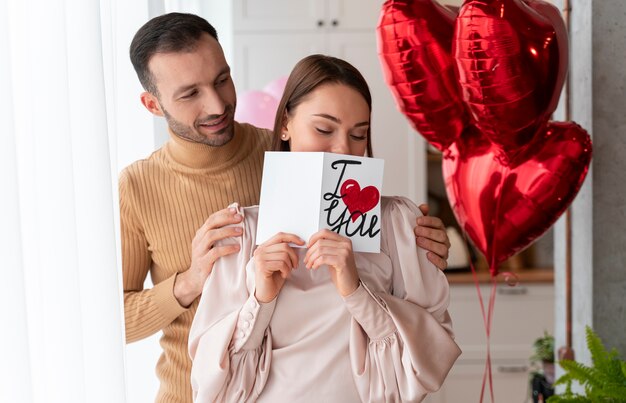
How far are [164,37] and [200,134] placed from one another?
0.60ft

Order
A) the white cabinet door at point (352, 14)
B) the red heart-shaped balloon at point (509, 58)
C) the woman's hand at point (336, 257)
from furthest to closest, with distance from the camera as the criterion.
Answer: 1. the white cabinet door at point (352, 14)
2. the red heart-shaped balloon at point (509, 58)
3. the woman's hand at point (336, 257)

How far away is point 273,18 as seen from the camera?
12.2 ft

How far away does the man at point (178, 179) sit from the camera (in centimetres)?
135

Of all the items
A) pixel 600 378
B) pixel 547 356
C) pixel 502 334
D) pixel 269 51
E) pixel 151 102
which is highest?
pixel 269 51

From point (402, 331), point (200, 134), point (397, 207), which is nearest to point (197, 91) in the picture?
point (200, 134)

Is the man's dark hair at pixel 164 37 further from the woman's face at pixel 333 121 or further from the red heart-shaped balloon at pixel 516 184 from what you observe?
the red heart-shaped balloon at pixel 516 184

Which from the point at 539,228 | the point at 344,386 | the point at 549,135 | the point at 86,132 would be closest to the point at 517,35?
the point at 549,135

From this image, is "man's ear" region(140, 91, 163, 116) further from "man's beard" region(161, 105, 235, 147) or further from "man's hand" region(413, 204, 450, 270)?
"man's hand" region(413, 204, 450, 270)

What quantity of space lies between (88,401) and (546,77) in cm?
118

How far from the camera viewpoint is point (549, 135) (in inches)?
73.7

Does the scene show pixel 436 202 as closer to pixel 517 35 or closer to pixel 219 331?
pixel 517 35

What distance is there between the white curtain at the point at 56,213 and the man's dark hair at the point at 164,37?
0.27 metres

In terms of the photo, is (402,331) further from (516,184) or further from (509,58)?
(516,184)

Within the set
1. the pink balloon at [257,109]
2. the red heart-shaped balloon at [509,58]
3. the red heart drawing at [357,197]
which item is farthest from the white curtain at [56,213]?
the pink balloon at [257,109]
